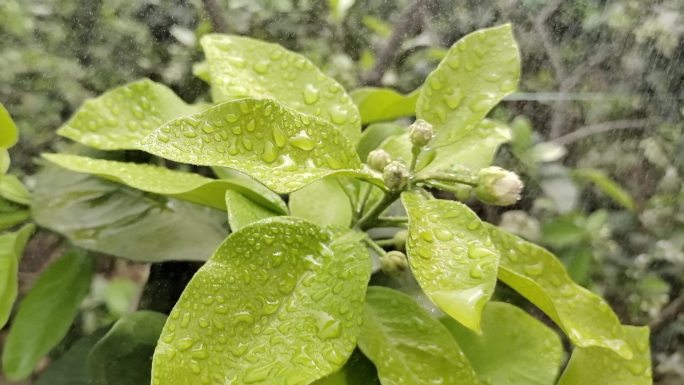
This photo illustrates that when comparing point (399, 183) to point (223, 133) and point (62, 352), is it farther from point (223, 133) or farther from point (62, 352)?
point (62, 352)

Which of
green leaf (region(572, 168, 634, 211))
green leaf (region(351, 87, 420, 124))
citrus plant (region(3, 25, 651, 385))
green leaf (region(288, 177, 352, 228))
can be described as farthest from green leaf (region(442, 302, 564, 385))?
green leaf (region(572, 168, 634, 211))

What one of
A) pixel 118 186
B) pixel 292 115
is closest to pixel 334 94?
pixel 292 115

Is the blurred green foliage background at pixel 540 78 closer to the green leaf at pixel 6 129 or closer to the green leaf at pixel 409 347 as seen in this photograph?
the green leaf at pixel 6 129

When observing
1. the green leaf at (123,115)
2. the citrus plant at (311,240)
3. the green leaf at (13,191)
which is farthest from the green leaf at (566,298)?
the green leaf at (13,191)

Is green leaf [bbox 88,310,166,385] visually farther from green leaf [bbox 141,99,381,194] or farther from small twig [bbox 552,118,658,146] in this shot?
small twig [bbox 552,118,658,146]

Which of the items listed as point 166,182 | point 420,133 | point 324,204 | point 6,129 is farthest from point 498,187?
point 6,129

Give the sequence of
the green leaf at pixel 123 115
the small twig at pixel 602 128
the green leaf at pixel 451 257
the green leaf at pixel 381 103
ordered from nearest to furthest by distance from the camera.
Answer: the green leaf at pixel 451 257, the green leaf at pixel 123 115, the green leaf at pixel 381 103, the small twig at pixel 602 128

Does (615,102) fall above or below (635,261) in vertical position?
above

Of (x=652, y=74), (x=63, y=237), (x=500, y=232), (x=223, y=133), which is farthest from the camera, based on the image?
(x=652, y=74)
